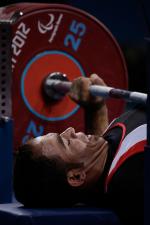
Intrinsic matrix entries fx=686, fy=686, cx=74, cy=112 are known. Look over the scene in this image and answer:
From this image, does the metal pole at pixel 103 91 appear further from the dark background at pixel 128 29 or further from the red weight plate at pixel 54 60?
the dark background at pixel 128 29

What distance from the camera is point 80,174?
4.96 ft

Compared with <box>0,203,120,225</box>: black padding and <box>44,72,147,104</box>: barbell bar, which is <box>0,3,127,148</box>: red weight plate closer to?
<box>44,72,147,104</box>: barbell bar

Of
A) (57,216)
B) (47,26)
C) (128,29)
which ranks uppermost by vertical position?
(128,29)

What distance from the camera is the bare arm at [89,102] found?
2.34 metres

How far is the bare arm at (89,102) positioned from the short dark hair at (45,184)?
80 cm

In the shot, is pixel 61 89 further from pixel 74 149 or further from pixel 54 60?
pixel 74 149

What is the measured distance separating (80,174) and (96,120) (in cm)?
82

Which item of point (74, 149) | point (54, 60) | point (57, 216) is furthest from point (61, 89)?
point (57, 216)

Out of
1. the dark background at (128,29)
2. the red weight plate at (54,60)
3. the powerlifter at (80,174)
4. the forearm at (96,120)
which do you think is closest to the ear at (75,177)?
the powerlifter at (80,174)

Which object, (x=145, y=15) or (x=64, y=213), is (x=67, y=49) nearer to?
(x=64, y=213)

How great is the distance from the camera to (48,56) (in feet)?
8.86

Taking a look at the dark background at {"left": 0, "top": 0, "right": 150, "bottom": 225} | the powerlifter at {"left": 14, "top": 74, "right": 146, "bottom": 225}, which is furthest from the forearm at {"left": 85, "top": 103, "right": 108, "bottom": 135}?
the dark background at {"left": 0, "top": 0, "right": 150, "bottom": 225}

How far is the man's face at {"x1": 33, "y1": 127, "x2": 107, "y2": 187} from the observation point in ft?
4.98

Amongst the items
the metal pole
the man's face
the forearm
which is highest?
the metal pole
